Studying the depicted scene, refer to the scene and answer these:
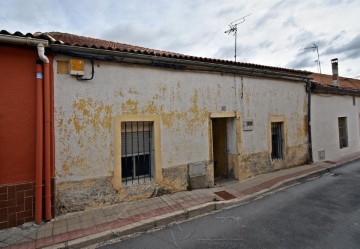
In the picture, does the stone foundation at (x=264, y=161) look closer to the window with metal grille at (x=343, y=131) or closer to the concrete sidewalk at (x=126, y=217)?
the concrete sidewalk at (x=126, y=217)

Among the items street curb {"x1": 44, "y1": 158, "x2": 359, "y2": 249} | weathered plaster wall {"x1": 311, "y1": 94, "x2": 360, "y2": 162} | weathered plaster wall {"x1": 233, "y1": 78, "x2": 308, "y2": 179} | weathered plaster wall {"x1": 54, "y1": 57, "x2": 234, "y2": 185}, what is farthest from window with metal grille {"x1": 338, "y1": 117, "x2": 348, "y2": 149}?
weathered plaster wall {"x1": 54, "y1": 57, "x2": 234, "y2": 185}

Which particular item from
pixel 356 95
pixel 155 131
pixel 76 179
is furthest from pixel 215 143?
pixel 356 95

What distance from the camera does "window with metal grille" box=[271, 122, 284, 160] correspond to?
9191mm

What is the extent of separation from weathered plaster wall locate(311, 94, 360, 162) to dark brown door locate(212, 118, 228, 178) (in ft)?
16.3

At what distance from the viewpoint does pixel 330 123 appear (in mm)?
11258

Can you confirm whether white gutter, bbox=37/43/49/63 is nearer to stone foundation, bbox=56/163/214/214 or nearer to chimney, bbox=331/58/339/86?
stone foundation, bbox=56/163/214/214

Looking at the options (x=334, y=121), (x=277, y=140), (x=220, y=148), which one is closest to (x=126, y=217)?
(x=220, y=148)

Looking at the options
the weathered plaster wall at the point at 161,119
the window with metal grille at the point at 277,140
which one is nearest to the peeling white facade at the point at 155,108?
the weathered plaster wall at the point at 161,119

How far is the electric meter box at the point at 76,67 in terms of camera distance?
4908 mm

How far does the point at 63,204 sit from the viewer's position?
486cm

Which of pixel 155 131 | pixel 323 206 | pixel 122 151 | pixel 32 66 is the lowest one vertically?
pixel 323 206

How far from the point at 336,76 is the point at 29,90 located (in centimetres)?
1790

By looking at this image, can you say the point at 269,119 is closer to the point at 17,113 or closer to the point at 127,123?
the point at 127,123

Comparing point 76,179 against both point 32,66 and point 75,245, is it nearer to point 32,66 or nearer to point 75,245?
point 75,245
